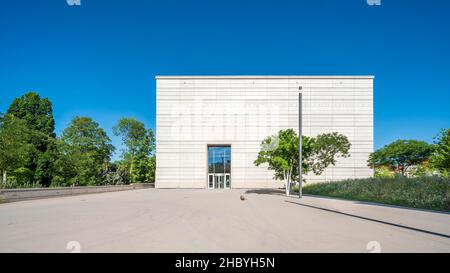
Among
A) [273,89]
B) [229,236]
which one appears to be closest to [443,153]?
[273,89]

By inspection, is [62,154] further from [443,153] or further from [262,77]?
[443,153]

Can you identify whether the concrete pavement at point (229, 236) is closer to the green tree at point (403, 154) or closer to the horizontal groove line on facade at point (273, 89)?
the horizontal groove line on facade at point (273, 89)

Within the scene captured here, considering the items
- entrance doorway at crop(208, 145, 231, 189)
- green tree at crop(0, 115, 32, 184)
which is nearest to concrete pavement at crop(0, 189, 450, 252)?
green tree at crop(0, 115, 32, 184)

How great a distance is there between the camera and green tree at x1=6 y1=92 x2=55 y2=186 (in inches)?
1714

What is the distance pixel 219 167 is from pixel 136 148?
1859 centimetres

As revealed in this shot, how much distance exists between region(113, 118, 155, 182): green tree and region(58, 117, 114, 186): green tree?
4653 millimetres

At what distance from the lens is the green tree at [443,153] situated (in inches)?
1623

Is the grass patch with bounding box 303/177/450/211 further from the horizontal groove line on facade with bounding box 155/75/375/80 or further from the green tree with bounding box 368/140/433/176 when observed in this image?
the horizontal groove line on facade with bounding box 155/75/375/80

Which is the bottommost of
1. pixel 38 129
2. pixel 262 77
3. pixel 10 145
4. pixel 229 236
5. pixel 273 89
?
pixel 229 236

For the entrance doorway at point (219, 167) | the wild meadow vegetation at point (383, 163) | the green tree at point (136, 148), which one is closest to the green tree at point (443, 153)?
the wild meadow vegetation at point (383, 163)

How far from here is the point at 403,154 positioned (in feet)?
180

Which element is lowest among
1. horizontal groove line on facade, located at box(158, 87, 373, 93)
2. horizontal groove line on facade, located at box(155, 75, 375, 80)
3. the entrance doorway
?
the entrance doorway

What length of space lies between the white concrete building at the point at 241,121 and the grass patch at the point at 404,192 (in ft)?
98.6
